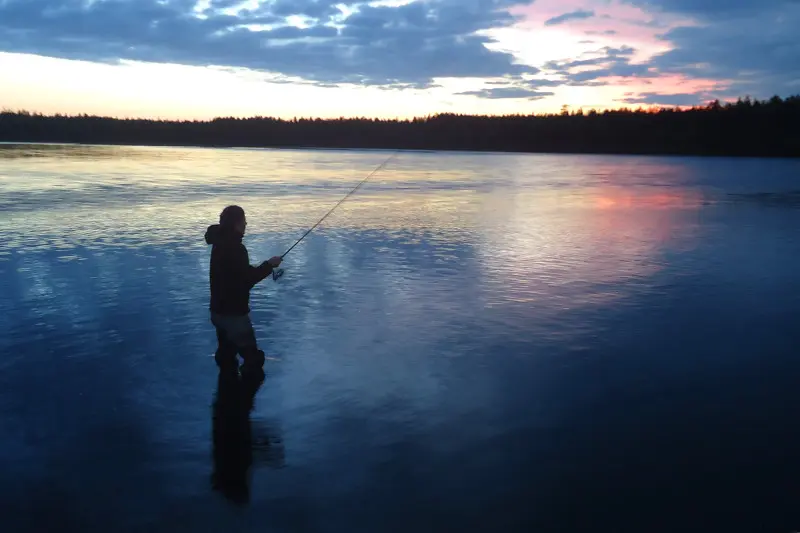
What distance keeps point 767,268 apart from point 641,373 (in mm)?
5990

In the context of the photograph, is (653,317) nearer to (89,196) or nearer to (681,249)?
(681,249)

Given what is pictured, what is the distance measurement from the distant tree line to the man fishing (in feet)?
215

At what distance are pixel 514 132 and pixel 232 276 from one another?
84523 millimetres

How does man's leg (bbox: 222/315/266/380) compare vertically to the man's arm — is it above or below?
below

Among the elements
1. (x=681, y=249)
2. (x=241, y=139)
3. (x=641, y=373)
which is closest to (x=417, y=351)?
(x=641, y=373)

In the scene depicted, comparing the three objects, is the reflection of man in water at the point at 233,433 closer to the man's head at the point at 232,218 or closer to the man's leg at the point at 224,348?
the man's leg at the point at 224,348

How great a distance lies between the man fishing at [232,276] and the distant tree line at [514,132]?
215ft

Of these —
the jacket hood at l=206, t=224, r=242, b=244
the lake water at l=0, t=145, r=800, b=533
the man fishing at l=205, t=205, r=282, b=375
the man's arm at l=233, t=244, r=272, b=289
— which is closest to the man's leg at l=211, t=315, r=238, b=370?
the man fishing at l=205, t=205, r=282, b=375

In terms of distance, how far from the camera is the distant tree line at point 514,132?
68688 millimetres

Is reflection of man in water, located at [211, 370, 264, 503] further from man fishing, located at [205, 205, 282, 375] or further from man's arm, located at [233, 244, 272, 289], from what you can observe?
man's arm, located at [233, 244, 272, 289]

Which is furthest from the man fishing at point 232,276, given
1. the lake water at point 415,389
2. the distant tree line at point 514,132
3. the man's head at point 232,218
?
the distant tree line at point 514,132

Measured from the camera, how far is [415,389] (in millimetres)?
5742

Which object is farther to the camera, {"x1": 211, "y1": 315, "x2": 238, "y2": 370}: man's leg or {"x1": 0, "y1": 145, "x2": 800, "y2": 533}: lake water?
{"x1": 211, "y1": 315, "x2": 238, "y2": 370}: man's leg

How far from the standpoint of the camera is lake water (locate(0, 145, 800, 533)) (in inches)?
159
